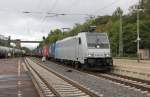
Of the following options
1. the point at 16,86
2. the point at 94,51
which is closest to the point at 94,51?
the point at 94,51

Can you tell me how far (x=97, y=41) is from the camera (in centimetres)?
3678

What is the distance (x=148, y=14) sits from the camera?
110 m

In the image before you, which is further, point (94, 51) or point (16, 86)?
point (94, 51)

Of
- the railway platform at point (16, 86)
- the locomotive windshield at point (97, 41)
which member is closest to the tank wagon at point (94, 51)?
the locomotive windshield at point (97, 41)

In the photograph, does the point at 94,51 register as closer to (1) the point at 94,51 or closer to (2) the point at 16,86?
(1) the point at 94,51

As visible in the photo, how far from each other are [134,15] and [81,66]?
75096mm

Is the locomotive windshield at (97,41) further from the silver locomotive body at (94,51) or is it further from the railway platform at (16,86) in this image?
the railway platform at (16,86)

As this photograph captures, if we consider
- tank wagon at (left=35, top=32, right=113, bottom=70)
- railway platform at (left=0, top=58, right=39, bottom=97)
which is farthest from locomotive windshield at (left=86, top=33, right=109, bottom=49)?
railway platform at (left=0, top=58, right=39, bottom=97)

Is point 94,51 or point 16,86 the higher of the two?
point 94,51

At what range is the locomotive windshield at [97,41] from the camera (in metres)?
36.3

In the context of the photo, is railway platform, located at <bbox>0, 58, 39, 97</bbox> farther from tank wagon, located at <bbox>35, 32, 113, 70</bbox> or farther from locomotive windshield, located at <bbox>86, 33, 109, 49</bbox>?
locomotive windshield, located at <bbox>86, 33, 109, 49</bbox>

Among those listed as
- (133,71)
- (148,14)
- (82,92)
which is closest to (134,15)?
(148,14)

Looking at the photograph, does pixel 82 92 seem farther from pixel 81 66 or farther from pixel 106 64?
pixel 81 66

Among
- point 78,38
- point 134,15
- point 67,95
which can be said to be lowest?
point 67,95
